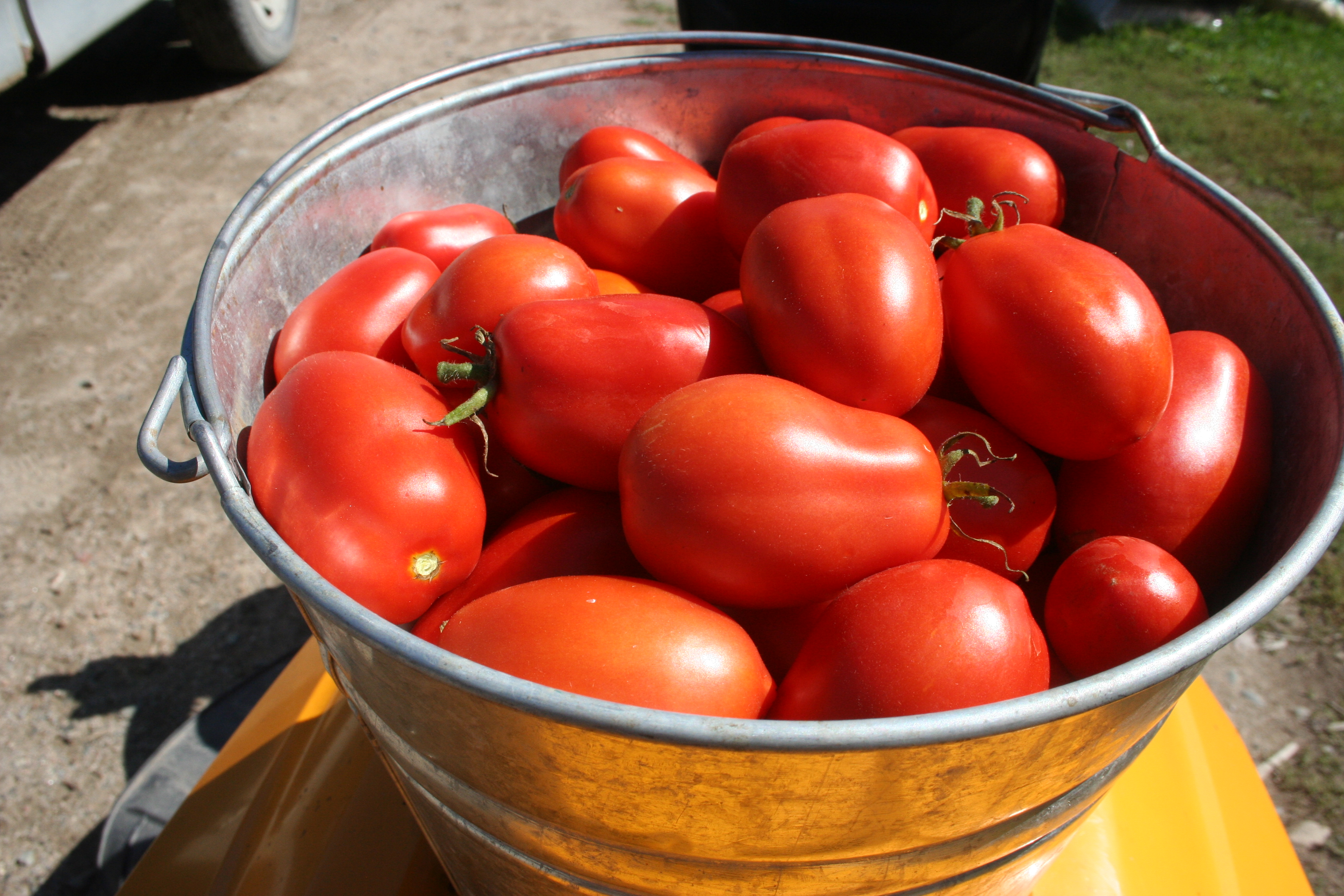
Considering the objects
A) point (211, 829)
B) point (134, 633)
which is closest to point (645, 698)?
point (211, 829)

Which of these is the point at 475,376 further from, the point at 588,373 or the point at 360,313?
the point at 360,313

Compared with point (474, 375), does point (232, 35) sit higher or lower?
lower

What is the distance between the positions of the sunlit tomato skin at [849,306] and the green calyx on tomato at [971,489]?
6 centimetres

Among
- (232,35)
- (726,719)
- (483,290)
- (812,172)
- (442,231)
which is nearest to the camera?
(726,719)

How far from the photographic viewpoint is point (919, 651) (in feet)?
2.22

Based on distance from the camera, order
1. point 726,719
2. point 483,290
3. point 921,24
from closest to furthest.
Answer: point 726,719
point 483,290
point 921,24

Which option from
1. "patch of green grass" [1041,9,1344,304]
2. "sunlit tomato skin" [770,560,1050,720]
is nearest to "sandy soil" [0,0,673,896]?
"sunlit tomato skin" [770,560,1050,720]

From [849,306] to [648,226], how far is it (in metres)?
0.36

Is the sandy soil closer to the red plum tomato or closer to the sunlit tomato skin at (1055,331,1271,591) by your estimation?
the red plum tomato

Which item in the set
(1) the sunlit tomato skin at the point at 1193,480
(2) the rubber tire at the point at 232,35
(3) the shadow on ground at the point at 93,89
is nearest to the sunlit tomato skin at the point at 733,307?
(1) the sunlit tomato skin at the point at 1193,480

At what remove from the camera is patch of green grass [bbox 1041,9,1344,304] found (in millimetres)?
3398

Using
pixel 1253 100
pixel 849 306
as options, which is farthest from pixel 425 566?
pixel 1253 100

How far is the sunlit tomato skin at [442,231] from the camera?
1098mm

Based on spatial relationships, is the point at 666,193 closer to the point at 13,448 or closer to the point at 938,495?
the point at 938,495
